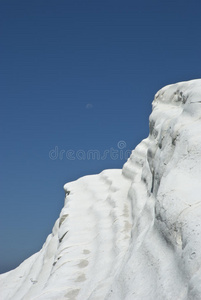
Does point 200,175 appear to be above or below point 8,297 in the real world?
above

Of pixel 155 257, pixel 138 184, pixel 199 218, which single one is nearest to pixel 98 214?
pixel 138 184

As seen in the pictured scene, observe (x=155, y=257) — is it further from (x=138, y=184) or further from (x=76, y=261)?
(x=138, y=184)

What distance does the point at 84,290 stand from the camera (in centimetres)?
555

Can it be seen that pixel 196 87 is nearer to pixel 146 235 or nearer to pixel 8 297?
pixel 146 235

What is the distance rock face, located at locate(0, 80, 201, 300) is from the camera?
3.90m

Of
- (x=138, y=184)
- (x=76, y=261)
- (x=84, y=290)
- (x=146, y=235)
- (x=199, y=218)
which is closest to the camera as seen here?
(x=199, y=218)

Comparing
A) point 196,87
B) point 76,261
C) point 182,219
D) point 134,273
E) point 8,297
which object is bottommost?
point 8,297

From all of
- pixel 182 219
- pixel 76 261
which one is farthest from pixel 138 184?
pixel 182 219

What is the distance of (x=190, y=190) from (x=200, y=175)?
0.91 ft

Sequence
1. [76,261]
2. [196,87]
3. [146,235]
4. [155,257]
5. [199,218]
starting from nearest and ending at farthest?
1. [199,218]
2. [155,257]
3. [146,235]
4. [196,87]
5. [76,261]

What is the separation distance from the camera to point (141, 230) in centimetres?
550

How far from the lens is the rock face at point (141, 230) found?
3902 mm

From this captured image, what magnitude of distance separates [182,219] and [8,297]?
4.97 meters

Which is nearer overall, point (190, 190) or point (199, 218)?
point (199, 218)
